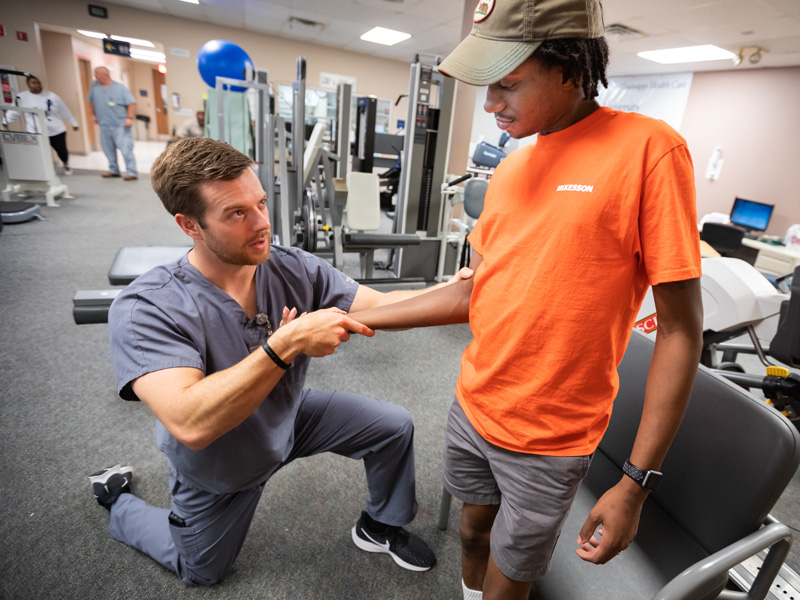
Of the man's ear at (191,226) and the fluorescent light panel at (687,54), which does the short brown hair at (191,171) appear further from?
the fluorescent light panel at (687,54)

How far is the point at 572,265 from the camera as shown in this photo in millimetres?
760

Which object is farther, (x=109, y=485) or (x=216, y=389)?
(x=109, y=485)

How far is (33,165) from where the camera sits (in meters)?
5.48

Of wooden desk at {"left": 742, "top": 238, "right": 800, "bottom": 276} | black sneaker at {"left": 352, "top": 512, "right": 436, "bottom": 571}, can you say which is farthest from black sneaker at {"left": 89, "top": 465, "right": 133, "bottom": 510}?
wooden desk at {"left": 742, "top": 238, "right": 800, "bottom": 276}

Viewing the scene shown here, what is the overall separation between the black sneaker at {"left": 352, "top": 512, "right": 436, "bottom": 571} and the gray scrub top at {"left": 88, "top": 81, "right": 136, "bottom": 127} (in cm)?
805

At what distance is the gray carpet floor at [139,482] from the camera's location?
53.6 inches

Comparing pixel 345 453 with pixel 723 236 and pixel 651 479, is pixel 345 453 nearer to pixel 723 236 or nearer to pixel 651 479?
pixel 651 479

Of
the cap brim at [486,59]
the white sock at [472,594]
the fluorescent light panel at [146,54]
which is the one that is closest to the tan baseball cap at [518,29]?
the cap brim at [486,59]

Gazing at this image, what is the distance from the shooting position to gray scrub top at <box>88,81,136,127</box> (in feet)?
22.9

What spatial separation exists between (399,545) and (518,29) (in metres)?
1.49

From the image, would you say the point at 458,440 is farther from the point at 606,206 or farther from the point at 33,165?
the point at 33,165

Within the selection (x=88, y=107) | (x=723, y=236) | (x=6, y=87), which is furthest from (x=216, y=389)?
(x=88, y=107)

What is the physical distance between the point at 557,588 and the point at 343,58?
10676 mm

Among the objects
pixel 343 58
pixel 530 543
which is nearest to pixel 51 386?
pixel 530 543
